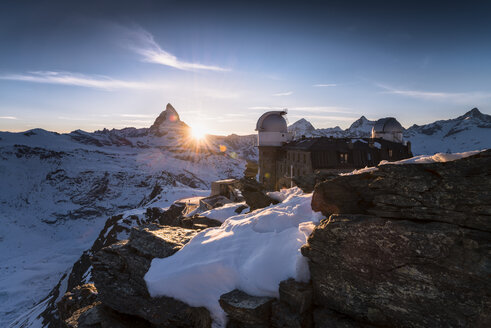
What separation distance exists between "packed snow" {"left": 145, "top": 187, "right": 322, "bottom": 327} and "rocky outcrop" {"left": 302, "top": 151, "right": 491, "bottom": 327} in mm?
1055

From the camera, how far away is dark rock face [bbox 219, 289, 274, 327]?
22.8 feet

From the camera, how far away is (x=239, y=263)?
827cm

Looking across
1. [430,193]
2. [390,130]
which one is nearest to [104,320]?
[430,193]

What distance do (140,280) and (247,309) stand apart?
4758 millimetres

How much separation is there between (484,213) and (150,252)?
10.4 m

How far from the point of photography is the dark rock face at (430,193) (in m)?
5.54

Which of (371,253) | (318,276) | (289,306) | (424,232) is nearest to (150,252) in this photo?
(289,306)

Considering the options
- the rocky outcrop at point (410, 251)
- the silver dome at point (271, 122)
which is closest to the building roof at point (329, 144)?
the silver dome at point (271, 122)

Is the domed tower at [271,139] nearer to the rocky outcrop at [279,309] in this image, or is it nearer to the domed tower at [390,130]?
the domed tower at [390,130]

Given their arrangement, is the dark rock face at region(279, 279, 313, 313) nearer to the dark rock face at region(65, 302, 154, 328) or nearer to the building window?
the dark rock face at region(65, 302, 154, 328)

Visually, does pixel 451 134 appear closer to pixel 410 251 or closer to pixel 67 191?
pixel 410 251

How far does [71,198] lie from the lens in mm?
132250

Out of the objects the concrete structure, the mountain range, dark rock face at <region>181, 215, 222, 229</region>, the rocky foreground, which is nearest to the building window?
the concrete structure

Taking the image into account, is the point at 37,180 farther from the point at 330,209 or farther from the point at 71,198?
the point at 330,209
